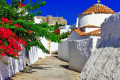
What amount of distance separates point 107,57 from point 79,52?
167 inches

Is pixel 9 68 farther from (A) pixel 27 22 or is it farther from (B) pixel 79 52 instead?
(B) pixel 79 52

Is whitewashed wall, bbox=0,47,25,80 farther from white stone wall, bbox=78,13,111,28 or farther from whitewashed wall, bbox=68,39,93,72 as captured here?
white stone wall, bbox=78,13,111,28

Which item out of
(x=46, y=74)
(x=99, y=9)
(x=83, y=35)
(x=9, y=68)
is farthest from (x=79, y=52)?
(x=99, y=9)

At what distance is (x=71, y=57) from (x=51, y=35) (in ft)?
11.9

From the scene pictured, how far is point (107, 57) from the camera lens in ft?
24.4

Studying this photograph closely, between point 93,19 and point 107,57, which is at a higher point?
point 93,19

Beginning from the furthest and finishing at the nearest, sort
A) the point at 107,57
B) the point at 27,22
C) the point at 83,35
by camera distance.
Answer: the point at 83,35
the point at 27,22
the point at 107,57

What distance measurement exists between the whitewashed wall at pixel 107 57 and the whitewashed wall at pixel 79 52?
1.41 metres

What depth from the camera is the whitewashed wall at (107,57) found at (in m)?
6.59

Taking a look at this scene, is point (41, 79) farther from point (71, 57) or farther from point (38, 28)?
point (71, 57)

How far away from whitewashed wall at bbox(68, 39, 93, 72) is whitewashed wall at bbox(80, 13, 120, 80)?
55.7 inches

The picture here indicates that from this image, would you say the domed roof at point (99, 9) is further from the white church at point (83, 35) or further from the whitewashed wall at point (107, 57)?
the whitewashed wall at point (107, 57)

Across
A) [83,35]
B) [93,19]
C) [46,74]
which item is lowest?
[46,74]

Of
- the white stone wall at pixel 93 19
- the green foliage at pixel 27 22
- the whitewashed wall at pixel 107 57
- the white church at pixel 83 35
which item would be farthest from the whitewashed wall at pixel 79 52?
the white stone wall at pixel 93 19
